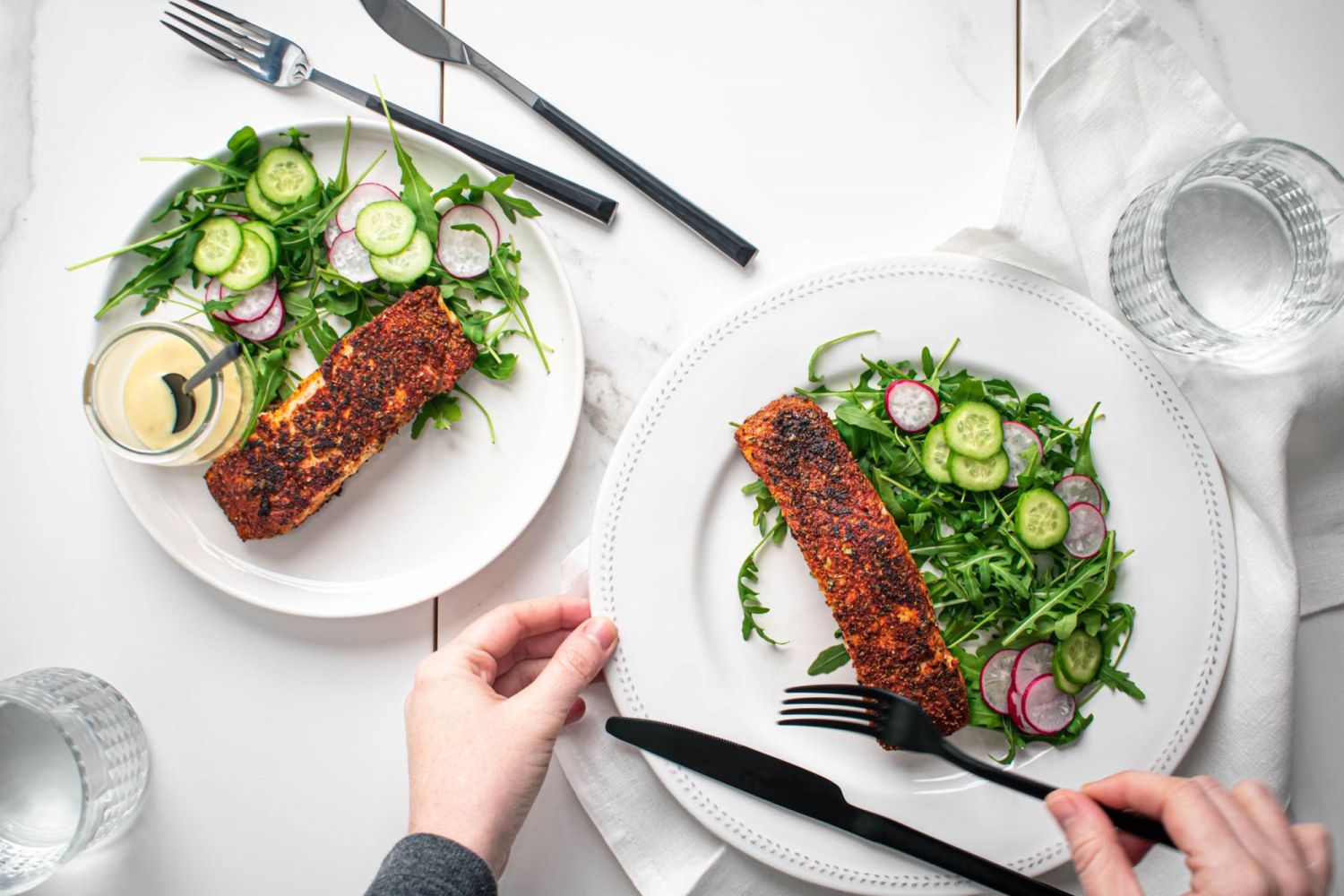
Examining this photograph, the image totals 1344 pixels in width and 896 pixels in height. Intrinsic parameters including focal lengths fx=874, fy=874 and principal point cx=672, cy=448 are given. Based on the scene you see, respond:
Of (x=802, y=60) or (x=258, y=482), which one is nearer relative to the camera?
(x=258, y=482)

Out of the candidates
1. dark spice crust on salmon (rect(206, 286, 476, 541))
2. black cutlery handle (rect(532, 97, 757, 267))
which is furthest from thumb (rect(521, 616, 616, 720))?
black cutlery handle (rect(532, 97, 757, 267))

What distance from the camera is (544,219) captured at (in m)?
2.51

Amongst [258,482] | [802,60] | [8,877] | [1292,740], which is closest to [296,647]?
[258,482]

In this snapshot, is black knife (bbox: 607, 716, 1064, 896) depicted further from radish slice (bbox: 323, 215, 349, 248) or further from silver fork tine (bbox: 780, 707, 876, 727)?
radish slice (bbox: 323, 215, 349, 248)

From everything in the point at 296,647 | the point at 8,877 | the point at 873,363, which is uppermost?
the point at 873,363

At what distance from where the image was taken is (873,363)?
7.68 ft

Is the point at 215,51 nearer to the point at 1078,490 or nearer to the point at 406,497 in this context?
the point at 406,497

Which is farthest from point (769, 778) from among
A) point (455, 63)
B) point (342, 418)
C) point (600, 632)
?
point (455, 63)

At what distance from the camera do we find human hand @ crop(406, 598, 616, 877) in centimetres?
206

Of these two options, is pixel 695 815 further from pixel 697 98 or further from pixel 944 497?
pixel 697 98

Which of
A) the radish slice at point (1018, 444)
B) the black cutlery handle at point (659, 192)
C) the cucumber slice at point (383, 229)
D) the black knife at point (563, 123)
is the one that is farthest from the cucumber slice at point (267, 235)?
the radish slice at point (1018, 444)

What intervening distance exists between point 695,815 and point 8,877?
1.87 metres

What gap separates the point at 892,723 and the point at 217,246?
7.06 feet

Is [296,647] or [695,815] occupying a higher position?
[296,647]
